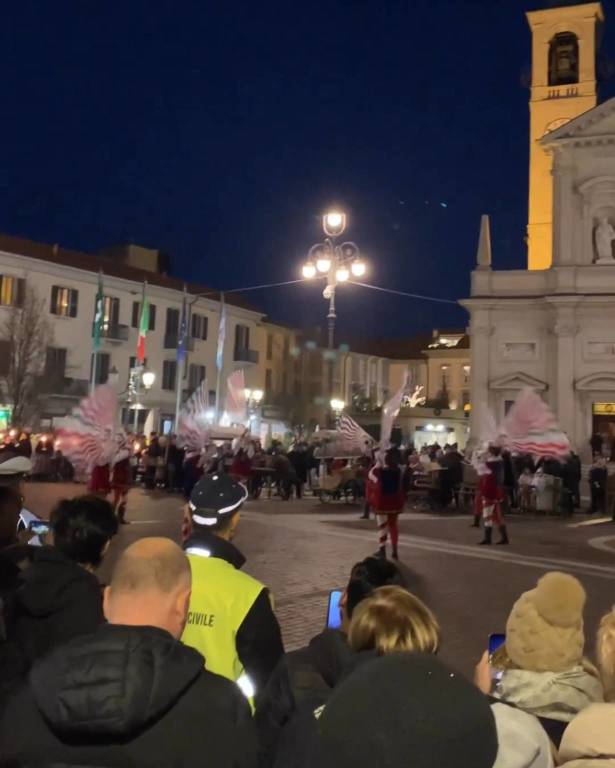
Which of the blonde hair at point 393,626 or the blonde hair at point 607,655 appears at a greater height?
the blonde hair at point 393,626

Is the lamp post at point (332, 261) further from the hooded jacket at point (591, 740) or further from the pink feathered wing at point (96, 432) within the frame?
the hooded jacket at point (591, 740)

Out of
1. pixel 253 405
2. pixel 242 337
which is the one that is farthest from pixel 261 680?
pixel 242 337

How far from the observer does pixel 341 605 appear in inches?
161

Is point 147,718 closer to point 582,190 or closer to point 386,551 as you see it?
point 386,551

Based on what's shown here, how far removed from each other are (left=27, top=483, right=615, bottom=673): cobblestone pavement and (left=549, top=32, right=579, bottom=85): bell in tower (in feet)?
90.5

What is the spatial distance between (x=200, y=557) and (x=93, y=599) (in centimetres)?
54

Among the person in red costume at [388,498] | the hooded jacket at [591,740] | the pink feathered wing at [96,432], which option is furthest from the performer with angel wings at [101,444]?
the hooded jacket at [591,740]

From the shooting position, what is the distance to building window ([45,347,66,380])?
45.4m

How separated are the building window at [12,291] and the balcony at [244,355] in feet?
56.3

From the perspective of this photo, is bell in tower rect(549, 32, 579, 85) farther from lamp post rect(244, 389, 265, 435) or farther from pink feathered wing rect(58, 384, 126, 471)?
pink feathered wing rect(58, 384, 126, 471)

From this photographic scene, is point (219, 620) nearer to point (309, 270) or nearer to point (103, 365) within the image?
point (309, 270)

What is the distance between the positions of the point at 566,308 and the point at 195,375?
27.7m

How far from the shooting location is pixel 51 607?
359cm

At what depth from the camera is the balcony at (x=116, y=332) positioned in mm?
49938
